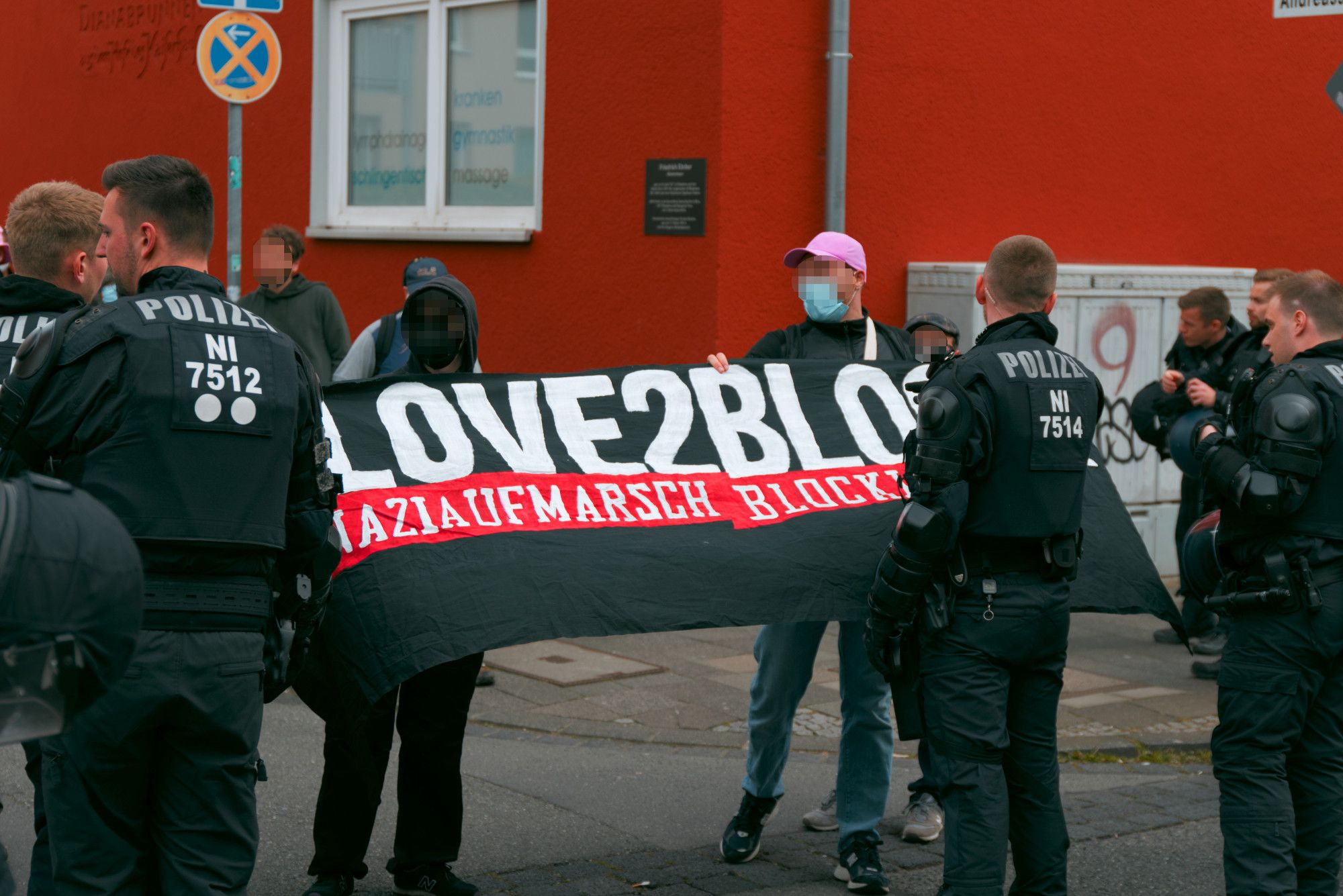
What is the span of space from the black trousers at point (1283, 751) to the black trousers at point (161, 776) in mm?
Answer: 2894

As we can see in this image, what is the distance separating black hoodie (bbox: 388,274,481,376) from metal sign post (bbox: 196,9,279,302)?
144 inches

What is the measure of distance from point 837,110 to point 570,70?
71.1 inches

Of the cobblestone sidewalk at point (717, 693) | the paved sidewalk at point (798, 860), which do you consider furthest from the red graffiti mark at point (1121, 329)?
the paved sidewalk at point (798, 860)

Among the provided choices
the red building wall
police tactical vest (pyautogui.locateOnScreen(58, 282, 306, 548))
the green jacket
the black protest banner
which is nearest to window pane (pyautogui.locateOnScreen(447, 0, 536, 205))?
the red building wall

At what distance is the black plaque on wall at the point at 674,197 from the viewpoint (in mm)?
9375

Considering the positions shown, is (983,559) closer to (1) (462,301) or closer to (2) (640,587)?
(2) (640,587)

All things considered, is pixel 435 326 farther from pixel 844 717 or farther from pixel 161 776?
pixel 161 776

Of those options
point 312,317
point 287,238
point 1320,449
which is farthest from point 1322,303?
point 287,238

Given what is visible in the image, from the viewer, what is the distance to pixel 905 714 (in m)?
4.95

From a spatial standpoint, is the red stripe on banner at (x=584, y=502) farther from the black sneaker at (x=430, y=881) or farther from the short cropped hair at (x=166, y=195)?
the short cropped hair at (x=166, y=195)

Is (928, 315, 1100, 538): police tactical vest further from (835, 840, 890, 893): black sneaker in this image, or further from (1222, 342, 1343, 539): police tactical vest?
(835, 840, 890, 893): black sneaker

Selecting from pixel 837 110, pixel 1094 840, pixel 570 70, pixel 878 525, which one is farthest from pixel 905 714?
pixel 570 70

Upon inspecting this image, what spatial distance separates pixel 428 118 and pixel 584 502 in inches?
267

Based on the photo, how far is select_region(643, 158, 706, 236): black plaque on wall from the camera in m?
9.38
